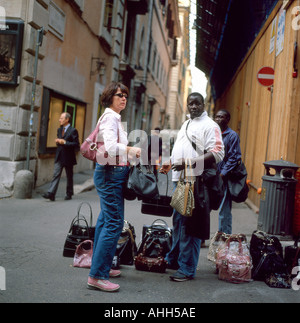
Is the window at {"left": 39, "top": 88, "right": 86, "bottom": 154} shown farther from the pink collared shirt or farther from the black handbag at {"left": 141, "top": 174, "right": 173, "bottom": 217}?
the pink collared shirt

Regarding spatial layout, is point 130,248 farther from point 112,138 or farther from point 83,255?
point 112,138

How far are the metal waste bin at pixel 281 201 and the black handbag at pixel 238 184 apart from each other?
4.43 feet

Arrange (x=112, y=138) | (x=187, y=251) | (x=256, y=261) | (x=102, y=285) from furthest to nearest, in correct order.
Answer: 1. (x=256, y=261)
2. (x=187, y=251)
3. (x=102, y=285)
4. (x=112, y=138)

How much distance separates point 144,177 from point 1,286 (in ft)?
5.07

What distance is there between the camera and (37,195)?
9.24 meters

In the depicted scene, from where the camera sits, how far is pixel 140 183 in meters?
3.90

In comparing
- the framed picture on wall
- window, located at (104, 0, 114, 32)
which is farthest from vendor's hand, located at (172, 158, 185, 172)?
window, located at (104, 0, 114, 32)

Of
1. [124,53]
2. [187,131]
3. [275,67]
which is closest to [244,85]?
[275,67]

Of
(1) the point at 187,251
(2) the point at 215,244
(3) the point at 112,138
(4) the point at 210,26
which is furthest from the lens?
(4) the point at 210,26

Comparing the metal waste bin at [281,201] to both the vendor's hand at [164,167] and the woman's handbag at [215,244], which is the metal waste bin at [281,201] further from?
the vendor's hand at [164,167]

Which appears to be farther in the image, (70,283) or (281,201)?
(281,201)

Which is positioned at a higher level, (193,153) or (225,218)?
(193,153)

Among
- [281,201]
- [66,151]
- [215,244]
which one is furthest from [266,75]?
[215,244]

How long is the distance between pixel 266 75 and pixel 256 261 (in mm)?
5267
